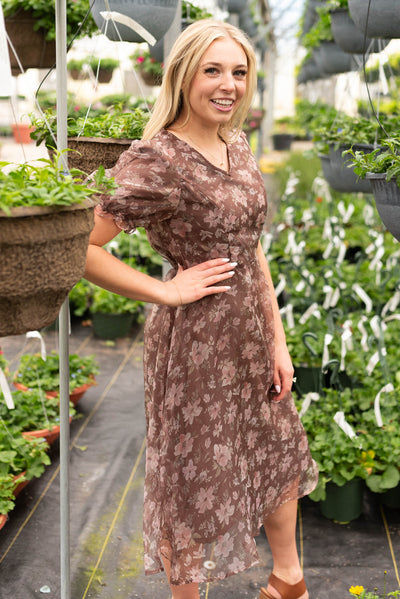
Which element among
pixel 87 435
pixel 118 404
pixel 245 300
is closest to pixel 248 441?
pixel 245 300

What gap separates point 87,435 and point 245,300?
173 centimetres

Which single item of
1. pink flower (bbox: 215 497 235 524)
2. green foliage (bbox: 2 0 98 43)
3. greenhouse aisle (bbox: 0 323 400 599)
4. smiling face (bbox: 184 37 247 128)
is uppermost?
green foliage (bbox: 2 0 98 43)

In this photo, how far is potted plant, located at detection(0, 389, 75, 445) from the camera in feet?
9.38

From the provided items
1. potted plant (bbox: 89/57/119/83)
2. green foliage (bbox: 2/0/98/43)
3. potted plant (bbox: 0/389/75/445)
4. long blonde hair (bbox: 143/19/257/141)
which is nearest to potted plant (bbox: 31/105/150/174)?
long blonde hair (bbox: 143/19/257/141)

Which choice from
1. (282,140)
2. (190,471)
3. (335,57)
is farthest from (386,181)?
(282,140)

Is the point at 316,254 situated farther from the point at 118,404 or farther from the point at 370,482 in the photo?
the point at 370,482

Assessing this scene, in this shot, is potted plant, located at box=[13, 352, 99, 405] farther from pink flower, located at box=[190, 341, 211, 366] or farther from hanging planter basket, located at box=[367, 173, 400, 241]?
hanging planter basket, located at box=[367, 173, 400, 241]

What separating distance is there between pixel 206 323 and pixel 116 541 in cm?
110

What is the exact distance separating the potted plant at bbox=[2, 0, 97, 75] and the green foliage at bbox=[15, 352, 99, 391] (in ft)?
4.36

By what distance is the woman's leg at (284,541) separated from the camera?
6.38 feet

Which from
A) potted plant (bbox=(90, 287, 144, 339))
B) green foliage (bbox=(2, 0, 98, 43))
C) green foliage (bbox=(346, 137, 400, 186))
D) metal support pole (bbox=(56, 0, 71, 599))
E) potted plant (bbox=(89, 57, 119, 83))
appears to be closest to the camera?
metal support pole (bbox=(56, 0, 71, 599))

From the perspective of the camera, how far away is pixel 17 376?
11.1ft

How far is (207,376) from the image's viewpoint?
1700 millimetres

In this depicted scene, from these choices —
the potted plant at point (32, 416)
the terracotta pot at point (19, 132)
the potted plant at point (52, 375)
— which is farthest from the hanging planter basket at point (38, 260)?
the potted plant at point (52, 375)
